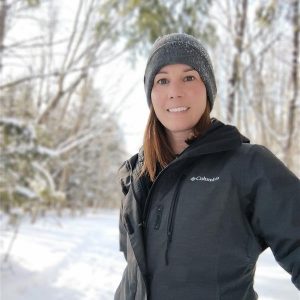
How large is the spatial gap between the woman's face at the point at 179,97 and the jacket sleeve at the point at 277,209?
1.07 ft

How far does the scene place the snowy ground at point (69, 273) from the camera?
4980 millimetres

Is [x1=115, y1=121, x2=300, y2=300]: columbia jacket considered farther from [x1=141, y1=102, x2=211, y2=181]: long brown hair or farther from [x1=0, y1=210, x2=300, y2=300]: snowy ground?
[x1=0, y1=210, x2=300, y2=300]: snowy ground

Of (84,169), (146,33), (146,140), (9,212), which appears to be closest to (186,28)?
(146,33)

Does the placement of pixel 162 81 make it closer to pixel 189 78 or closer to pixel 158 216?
pixel 189 78

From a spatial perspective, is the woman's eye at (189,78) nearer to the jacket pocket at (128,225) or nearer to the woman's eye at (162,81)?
the woman's eye at (162,81)

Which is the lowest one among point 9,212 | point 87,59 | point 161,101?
point 9,212

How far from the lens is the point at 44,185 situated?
666 cm

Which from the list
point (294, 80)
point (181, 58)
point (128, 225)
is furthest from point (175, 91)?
point (294, 80)

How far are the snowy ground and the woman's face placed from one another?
3.07m

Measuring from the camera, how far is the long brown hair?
1.61m

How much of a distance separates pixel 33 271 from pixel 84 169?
2315 cm

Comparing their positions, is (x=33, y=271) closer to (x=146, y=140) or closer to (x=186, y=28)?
(x=186, y=28)

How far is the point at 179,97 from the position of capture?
157 centimetres

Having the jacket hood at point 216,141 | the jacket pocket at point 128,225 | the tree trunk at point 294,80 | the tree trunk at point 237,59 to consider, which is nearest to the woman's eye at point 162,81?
the jacket hood at point 216,141
